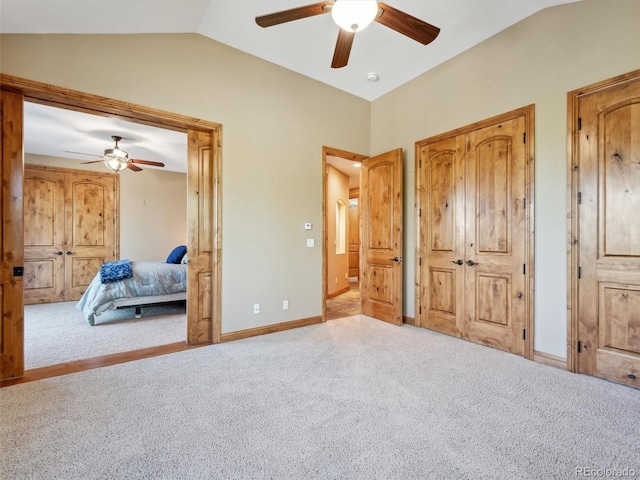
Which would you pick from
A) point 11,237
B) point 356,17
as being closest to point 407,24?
point 356,17

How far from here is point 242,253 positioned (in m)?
3.41

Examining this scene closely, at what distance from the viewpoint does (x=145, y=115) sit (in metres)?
2.88

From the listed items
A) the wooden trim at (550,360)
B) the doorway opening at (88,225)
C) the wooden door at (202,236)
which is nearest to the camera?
the wooden trim at (550,360)

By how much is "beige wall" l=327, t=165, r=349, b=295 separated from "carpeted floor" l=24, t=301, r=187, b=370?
3.00m

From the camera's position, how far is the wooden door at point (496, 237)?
2.92 metres

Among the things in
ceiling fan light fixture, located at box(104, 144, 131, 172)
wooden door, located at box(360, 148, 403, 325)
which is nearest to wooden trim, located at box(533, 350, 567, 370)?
wooden door, located at box(360, 148, 403, 325)


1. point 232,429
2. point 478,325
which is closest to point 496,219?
point 478,325

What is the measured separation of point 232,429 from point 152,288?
325 centimetres

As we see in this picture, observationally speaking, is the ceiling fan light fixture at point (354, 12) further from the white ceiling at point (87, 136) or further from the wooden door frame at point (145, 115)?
the white ceiling at point (87, 136)

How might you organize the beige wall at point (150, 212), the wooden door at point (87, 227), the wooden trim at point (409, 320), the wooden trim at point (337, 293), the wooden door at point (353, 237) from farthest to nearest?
the wooden door at point (353, 237)
the beige wall at point (150, 212)
the wooden trim at point (337, 293)
the wooden door at point (87, 227)
the wooden trim at point (409, 320)

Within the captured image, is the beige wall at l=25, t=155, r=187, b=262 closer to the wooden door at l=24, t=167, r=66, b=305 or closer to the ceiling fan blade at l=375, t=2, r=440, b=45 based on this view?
the wooden door at l=24, t=167, r=66, b=305

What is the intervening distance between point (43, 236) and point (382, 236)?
6.02 metres

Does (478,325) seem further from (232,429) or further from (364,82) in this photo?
(364,82)

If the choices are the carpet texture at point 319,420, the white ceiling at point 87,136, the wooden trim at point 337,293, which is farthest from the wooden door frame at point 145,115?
the wooden trim at point 337,293
